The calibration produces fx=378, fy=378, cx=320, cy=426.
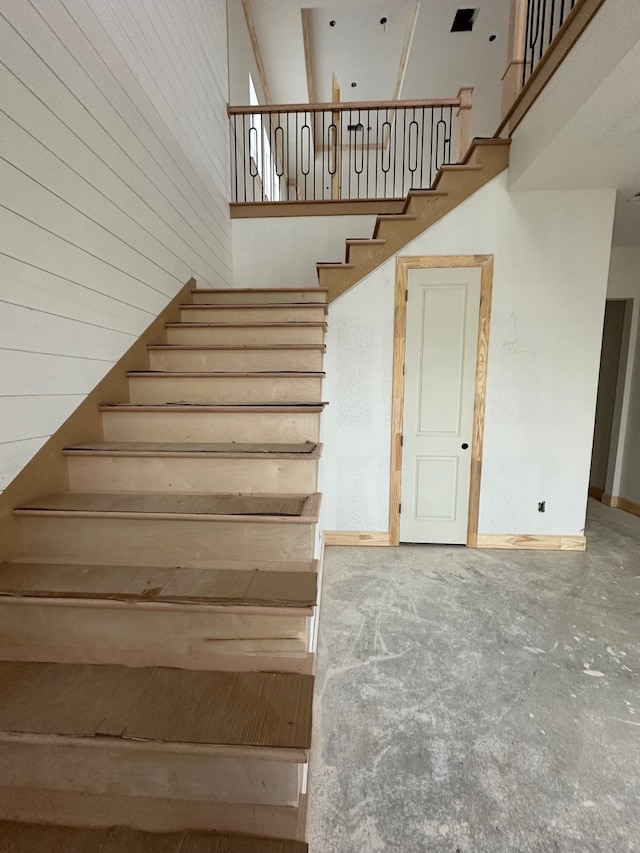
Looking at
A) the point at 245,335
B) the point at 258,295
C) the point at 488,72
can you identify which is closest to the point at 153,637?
the point at 245,335

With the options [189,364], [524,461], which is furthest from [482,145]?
[189,364]

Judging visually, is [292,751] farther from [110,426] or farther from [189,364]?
[189,364]

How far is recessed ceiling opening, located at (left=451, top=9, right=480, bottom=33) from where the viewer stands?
4484 millimetres

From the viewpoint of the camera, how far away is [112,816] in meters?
0.97

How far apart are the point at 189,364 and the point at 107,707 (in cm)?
177

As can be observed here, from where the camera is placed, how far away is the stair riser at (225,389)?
2.04 metres

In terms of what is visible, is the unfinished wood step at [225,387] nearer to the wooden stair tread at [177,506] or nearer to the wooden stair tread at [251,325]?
the wooden stair tread at [251,325]

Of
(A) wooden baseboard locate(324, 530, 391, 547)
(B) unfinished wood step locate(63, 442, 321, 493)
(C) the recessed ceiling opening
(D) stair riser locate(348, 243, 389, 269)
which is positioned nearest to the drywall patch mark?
(D) stair riser locate(348, 243, 389, 269)

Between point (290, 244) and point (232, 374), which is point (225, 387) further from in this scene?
point (290, 244)

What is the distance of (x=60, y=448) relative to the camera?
162 cm


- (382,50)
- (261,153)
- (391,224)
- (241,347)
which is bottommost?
(241,347)

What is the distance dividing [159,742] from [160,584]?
427 millimetres

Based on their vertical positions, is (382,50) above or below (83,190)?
above

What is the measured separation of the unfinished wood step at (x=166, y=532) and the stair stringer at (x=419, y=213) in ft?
6.49
